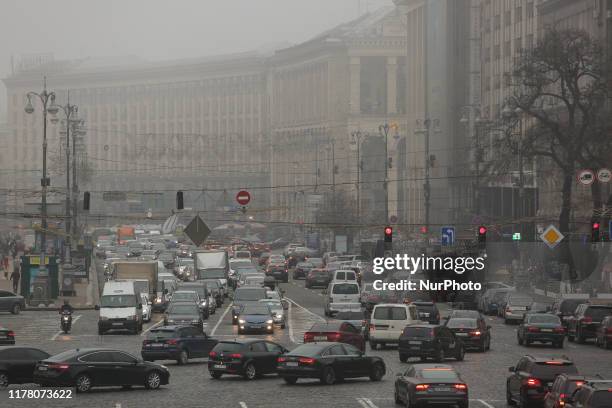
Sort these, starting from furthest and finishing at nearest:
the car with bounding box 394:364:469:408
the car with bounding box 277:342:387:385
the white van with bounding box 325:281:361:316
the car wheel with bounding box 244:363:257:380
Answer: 1. the white van with bounding box 325:281:361:316
2. the car wheel with bounding box 244:363:257:380
3. the car with bounding box 277:342:387:385
4. the car with bounding box 394:364:469:408

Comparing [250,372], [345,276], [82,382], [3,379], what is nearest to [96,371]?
[82,382]

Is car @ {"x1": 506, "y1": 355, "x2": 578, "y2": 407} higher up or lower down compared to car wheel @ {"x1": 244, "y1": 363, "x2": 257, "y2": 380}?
higher up

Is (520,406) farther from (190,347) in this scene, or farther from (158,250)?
(158,250)

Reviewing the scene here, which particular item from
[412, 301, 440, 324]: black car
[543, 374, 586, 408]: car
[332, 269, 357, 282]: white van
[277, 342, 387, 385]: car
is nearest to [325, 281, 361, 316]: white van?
[412, 301, 440, 324]: black car

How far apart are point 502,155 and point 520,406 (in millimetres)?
54871

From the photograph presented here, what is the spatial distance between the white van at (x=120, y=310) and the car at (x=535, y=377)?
95.5 ft

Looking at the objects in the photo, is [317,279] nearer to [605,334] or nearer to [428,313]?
[428,313]

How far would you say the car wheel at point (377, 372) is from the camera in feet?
149

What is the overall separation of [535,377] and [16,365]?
45.8 feet

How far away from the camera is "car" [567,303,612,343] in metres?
62.7

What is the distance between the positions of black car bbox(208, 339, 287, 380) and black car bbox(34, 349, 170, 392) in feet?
8.87

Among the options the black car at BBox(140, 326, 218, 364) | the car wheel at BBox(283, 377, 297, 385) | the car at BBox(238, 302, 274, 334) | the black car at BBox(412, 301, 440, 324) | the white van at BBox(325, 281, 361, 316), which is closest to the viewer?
the car wheel at BBox(283, 377, 297, 385)

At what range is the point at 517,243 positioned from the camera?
10025cm

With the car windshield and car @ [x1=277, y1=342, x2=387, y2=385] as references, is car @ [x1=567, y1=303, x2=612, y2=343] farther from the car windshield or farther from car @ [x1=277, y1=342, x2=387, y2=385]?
car @ [x1=277, y1=342, x2=387, y2=385]
